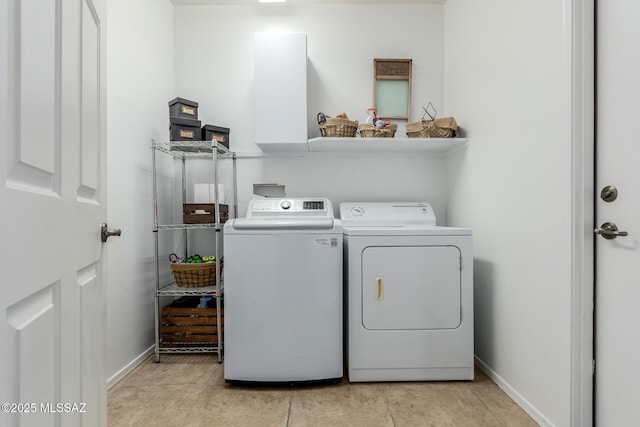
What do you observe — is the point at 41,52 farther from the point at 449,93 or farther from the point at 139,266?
the point at 449,93

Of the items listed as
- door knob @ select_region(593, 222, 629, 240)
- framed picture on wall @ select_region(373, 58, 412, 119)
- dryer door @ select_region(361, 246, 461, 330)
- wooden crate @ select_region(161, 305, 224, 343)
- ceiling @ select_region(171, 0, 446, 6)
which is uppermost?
ceiling @ select_region(171, 0, 446, 6)

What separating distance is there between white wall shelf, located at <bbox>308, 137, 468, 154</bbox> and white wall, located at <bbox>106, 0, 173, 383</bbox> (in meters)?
1.11

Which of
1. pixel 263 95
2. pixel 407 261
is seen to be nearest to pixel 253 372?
pixel 407 261

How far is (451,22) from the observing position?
243 cm

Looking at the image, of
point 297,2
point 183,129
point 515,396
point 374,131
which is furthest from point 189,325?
point 297,2

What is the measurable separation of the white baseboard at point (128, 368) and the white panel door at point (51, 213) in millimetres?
917

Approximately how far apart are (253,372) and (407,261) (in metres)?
1.02

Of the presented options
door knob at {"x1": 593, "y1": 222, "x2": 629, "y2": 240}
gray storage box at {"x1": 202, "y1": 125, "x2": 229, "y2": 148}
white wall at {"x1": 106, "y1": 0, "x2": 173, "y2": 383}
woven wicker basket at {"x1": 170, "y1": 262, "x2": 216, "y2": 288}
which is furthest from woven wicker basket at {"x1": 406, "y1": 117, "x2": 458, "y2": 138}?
white wall at {"x1": 106, "y1": 0, "x2": 173, "y2": 383}

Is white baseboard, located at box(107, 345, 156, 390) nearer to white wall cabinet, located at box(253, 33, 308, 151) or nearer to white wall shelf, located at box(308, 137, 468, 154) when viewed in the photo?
white wall cabinet, located at box(253, 33, 308, 151)

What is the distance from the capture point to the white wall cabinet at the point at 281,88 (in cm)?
225

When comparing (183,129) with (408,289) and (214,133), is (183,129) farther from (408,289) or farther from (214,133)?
(408,289)

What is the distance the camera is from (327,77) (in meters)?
2.57

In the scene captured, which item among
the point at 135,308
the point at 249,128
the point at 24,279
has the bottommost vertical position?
the point at 135,308

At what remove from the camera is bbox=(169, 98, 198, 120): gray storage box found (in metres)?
2.20
